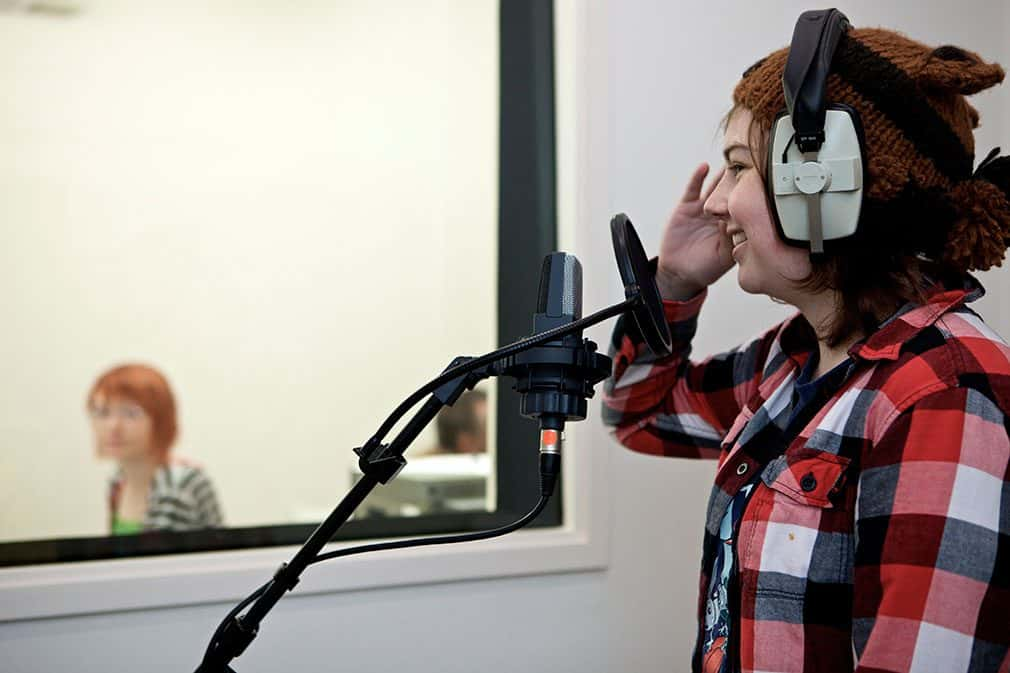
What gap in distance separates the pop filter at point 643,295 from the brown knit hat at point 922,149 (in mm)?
244

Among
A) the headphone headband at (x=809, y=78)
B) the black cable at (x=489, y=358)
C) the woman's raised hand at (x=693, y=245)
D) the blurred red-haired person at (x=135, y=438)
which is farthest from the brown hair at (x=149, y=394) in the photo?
the headphone headband at (x=809, y=78)

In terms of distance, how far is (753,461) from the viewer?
3.53ft

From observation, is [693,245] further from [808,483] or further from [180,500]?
[180,500]

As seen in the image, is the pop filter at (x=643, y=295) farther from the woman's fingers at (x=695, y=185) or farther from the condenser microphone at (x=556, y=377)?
the woman's fingers at (x=695, y=185)

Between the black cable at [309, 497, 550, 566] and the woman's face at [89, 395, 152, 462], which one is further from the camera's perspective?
the woman's face at [89, 395, 152, 462]

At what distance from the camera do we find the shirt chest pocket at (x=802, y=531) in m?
0.91

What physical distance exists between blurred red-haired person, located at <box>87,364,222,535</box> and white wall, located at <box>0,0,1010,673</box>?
40.6 inches

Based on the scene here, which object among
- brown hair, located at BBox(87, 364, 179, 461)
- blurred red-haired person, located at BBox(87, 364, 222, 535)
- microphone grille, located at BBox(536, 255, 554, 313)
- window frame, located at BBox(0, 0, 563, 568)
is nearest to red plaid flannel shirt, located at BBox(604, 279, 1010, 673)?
microphone grille, located at BBox(536, 255, 554, 313)

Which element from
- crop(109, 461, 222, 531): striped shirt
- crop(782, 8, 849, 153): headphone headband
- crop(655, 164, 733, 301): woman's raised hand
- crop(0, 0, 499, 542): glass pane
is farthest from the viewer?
crop(109, 461, 222, 531): striped shirt

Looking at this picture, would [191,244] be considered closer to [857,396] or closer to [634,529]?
[634,529]

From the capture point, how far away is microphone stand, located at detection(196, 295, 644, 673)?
0.75 m

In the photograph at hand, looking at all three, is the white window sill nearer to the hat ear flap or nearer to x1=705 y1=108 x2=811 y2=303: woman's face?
x1=705 y1=108 x2=811 y2=303: woman's face

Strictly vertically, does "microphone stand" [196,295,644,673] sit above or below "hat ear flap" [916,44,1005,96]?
below

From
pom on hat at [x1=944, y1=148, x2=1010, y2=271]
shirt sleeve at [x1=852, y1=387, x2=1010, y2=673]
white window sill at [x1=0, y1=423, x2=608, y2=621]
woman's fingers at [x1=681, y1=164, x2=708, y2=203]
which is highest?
woman's fingers at [x1=681, y1=164, x2=708, y2=203]
